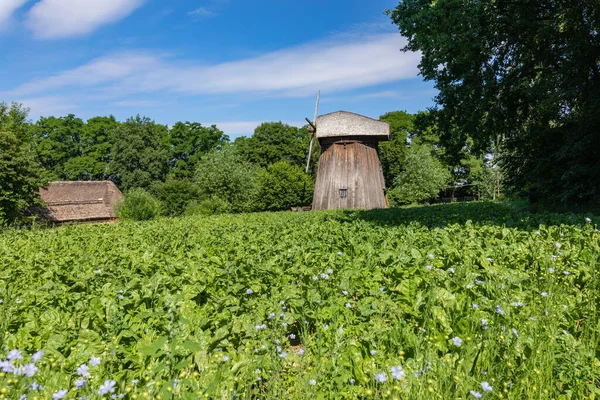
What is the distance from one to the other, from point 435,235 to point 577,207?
39.8 ft

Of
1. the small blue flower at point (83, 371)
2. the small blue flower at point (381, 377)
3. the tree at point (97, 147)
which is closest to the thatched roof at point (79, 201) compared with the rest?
the tree at point (97, 147)

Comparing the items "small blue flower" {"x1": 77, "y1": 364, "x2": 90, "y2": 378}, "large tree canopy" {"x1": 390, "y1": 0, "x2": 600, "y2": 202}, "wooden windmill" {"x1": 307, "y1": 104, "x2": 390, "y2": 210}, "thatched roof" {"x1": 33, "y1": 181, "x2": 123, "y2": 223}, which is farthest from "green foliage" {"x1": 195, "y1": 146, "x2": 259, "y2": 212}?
"small blue flower" {"x1": 77, "y1": 364, "x2": 90, "y2": 378}

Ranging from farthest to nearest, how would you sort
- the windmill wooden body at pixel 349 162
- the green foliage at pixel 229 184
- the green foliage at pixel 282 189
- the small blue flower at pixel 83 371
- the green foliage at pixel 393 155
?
the green foliage at pixel 393 155 → the green foliage at pixel 282 189 → the green foliage at pixel 229 184 → the windmill wooden body at pixel 349 162 → the small blue flower at pixel 83 371

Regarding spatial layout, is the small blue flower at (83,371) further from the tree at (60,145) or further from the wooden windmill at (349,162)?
the tree at (60,145)

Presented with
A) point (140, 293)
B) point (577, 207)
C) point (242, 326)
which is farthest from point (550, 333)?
point (577, 207)

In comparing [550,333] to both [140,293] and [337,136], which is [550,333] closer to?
[140,293]

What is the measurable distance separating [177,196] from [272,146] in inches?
937

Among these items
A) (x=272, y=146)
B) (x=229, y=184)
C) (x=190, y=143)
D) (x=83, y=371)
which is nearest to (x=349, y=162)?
(x=229, y=184)

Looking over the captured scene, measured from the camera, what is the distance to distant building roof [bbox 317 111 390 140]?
1287 inches

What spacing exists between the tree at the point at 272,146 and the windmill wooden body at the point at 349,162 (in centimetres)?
2789

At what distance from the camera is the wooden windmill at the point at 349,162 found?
3266 cm

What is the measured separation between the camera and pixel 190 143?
68812mm

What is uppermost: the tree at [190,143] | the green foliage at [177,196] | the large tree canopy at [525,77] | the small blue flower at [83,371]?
the tree at [190,143]

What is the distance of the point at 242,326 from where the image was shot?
12.9ft
